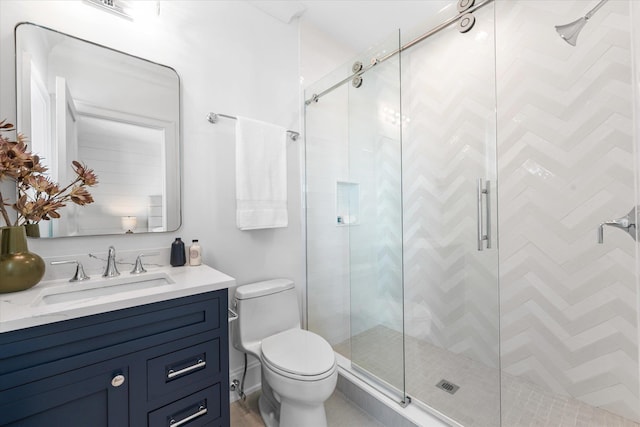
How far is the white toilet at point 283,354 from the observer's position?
49.4 inches

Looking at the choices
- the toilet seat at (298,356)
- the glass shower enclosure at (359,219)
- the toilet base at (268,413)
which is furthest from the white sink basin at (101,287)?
the glass shower enclosure at (359,219)

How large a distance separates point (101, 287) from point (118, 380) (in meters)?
0.46

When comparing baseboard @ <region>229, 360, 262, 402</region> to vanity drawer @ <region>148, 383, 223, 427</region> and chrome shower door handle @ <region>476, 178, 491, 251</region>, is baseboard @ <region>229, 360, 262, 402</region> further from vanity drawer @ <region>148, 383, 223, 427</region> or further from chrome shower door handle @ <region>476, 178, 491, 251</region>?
chrome shower door handle @ <region>476, 178, 491, 251</region>

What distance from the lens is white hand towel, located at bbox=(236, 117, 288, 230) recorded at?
1682mm

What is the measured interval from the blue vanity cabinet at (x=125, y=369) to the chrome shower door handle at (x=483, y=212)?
4.19 ft

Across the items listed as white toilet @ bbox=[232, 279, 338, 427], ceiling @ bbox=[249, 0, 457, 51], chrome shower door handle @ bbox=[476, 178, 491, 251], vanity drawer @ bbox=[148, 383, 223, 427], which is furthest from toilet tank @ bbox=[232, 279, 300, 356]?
ceiling @ bbox=[249, 0, 457, 51]

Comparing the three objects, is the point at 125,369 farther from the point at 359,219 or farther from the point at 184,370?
the point at 359,219

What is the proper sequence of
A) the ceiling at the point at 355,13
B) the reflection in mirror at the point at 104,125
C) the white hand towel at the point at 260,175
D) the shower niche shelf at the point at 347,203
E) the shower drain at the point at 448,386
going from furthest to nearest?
the shower niche shelf at the point at 347,203, the ceiling at the point at 355,13, the white hand towel at the point at 260,175, the shower drain at the point at 448,386, the reflection in mirror at the point at 104,125

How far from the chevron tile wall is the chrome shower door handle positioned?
0.65m

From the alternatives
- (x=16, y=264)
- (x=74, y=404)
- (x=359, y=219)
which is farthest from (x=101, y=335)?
(x=359, y=219)

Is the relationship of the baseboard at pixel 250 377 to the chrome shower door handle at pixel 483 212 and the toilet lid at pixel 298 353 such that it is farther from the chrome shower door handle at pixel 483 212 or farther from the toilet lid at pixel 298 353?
the chrome shower door handle at pixel 483 212

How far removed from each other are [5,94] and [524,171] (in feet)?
8.89

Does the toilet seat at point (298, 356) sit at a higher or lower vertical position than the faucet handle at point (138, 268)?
lower

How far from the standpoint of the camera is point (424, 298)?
2.16 m
